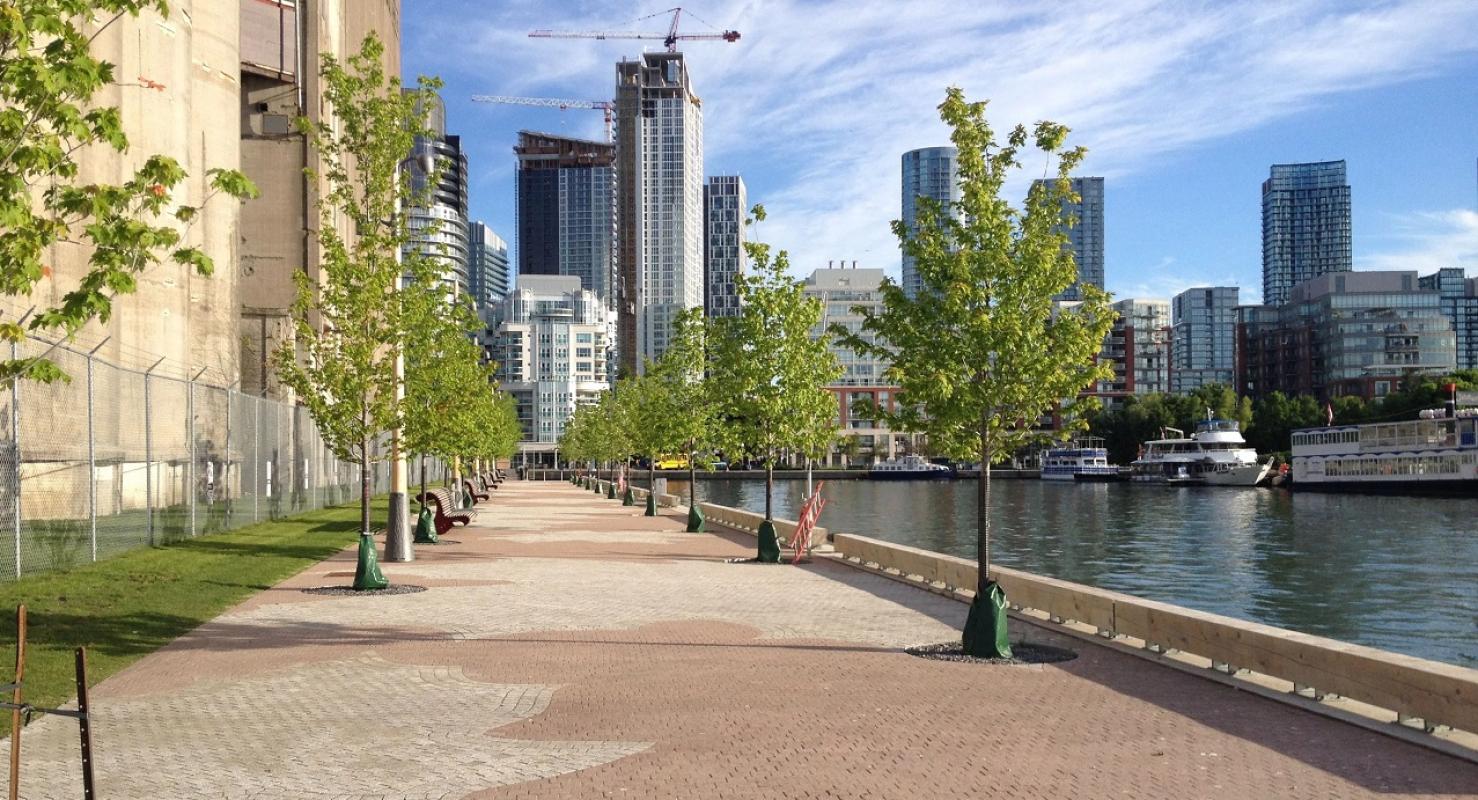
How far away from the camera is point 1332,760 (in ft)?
31.6

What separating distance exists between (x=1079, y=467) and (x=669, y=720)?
14876 centimetres

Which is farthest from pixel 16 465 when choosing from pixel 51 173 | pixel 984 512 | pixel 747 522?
pixel 747 522

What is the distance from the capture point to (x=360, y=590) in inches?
842

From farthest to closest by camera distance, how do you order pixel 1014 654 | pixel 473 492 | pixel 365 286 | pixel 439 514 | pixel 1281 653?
1. pixel 473 492
2. pixel 439 514
3. pixel 365 286
4. pixel 1014 654
5. pixel 1281 653

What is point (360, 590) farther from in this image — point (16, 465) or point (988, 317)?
point (988, 317)

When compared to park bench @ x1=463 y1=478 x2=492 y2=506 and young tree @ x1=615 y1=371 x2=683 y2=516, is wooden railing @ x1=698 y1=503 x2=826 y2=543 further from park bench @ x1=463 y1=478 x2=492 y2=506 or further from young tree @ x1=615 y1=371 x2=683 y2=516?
park bench @ x1=463 y1=478 x2=492 y2=506

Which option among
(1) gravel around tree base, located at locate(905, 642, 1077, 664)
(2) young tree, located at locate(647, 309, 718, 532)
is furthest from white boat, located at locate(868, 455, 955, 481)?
(1) gravel around tree base, located at locate(905, 642, 1077, 664)

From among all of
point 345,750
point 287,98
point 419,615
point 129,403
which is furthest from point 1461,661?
point 287,98

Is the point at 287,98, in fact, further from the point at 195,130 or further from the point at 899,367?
the point at 899,367

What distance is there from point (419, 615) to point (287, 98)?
Answer: 6248cm

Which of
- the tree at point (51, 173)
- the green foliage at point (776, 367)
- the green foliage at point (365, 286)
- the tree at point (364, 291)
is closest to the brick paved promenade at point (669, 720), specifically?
the tree at point (51, 173)

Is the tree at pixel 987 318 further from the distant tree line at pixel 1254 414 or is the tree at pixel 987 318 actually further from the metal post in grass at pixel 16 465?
the distant tree line at pixel 1254 414

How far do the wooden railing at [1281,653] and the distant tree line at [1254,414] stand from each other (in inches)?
5282

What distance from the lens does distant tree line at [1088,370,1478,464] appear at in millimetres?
143500
